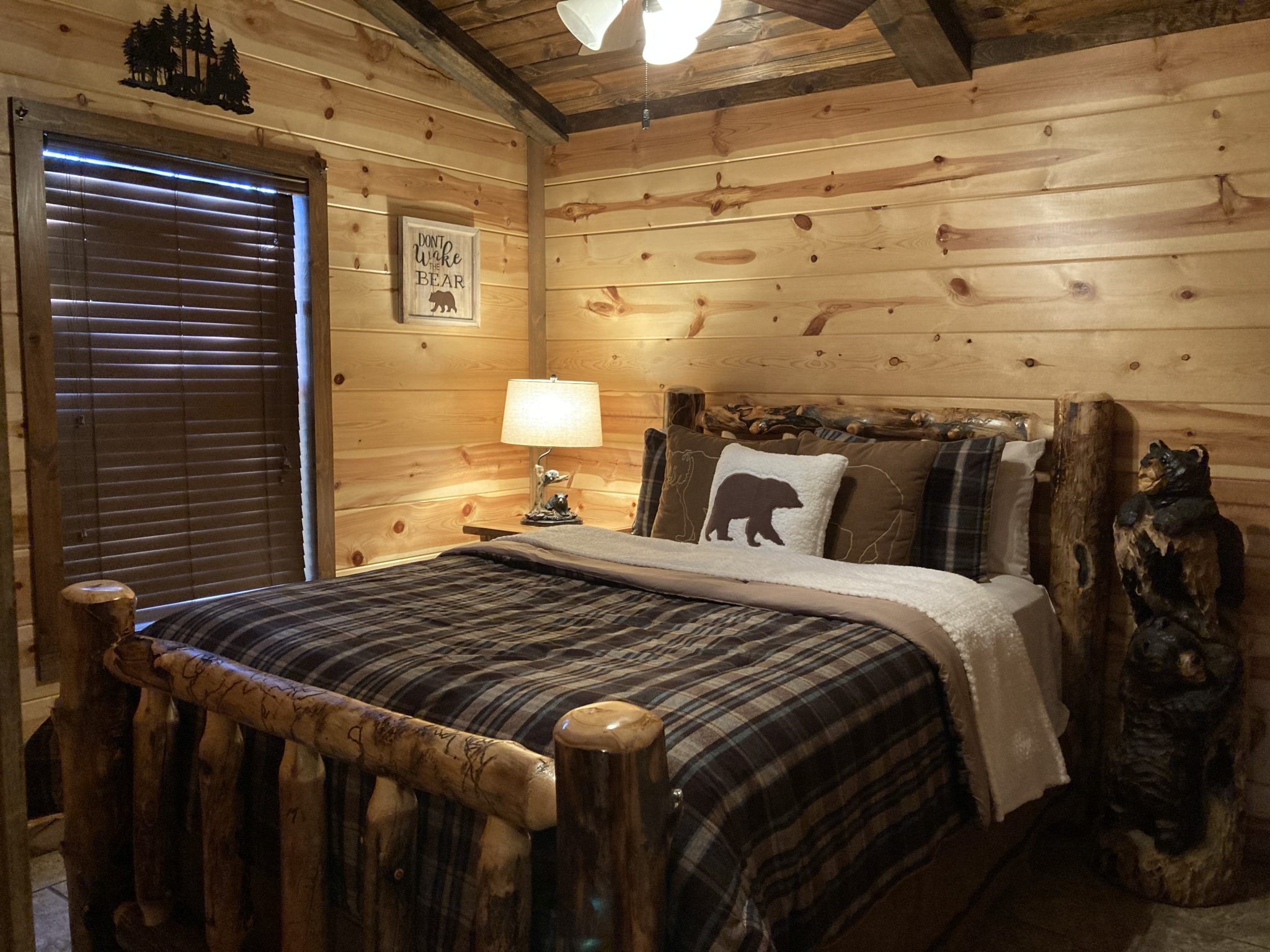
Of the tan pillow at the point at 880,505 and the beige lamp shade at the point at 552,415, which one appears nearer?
the tan pillow at the point at 880,505

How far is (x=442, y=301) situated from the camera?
371 centimetres

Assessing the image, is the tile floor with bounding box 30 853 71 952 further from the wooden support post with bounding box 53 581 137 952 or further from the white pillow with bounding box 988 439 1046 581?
the white pillow with bounding box 988 439 1046 581

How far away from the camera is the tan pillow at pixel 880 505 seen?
2.65 metres

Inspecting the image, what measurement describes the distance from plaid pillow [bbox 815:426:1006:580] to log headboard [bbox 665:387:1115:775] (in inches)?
6.3

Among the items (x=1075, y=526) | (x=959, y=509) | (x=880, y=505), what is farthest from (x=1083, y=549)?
(x=880, y=505)

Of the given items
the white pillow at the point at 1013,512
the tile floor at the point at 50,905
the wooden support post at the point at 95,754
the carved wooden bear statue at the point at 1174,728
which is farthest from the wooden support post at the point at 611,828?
the white pillow at the point at 1013,512

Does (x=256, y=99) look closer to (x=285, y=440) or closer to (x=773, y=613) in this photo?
(x=285, y=440)

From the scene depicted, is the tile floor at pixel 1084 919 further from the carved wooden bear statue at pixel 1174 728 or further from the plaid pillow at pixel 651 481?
the plaid pillow at pixel 651 481

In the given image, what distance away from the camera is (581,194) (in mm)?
3959

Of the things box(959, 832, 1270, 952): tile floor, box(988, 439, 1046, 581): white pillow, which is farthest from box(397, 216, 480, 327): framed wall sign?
box(959, 832, 1270, 952): tile floor

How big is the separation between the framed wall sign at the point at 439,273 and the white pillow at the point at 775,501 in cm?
142

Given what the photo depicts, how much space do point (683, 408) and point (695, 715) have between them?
6.85ft

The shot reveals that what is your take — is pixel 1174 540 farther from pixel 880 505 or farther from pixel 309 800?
pixel 309 800

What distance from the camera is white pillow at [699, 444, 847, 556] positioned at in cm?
267
